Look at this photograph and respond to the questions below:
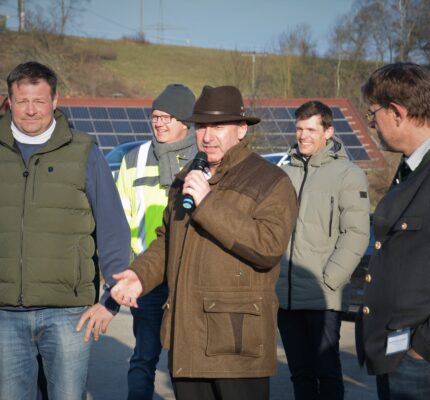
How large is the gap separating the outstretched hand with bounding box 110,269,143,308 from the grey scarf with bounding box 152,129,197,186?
4.82ft

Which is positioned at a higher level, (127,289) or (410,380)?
(127,289)

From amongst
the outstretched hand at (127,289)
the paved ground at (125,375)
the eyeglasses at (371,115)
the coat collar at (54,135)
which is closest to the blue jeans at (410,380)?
the eyeglasses at (371,115)

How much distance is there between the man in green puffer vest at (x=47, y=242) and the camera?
4473 mm

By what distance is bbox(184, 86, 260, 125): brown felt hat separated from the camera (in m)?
4.30

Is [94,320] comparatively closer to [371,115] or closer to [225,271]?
[225,271]

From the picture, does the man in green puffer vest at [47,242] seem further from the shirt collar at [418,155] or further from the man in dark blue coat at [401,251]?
the shirt collar at [418,155]

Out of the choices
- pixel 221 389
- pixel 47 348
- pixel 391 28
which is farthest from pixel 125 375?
pixel 391 28

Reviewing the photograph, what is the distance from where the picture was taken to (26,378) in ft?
15.0

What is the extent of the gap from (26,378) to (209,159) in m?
1.47

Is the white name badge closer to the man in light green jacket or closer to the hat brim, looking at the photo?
the hat brim

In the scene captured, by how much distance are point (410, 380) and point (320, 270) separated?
2.41 metres

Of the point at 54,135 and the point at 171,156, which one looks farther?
the point at 171,156

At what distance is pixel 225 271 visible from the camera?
13.3 ft

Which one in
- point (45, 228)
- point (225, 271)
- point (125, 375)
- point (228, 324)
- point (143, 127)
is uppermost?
point (143, 127)
